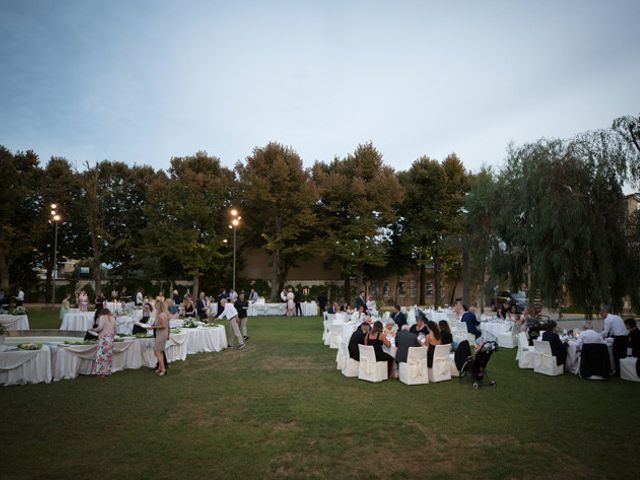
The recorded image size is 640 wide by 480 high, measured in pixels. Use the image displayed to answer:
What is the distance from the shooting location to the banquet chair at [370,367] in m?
9.86

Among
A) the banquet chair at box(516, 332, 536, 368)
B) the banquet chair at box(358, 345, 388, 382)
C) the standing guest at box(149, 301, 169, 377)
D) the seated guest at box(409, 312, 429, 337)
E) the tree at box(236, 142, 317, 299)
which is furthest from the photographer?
the tree at box(236, 142, 317, 299)

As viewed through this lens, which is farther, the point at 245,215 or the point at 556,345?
the point at 245,215

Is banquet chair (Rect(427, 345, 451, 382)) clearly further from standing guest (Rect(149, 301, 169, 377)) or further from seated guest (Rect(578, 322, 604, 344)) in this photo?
standing guest (Rect(149, 301, 169, 377))

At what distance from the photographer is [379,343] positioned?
33.2 ft

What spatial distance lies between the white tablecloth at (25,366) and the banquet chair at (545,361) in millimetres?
11485

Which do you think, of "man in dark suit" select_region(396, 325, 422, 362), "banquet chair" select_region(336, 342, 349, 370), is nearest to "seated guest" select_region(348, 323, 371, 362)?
"banquet chair" select_region(336, 342, 349, 370)

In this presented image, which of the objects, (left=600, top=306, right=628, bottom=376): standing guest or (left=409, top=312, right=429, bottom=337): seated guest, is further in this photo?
(left=409, top=312, right=429, bottom=337): seated guest

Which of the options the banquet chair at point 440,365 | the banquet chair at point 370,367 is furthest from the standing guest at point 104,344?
the banquet chair at point 440,365

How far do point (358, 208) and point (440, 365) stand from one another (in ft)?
83.9

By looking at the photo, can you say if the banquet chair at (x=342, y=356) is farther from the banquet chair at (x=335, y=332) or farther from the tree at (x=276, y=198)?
the tree at (x=276, y=198)

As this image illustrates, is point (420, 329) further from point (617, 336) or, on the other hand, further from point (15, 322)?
point (15, 322)

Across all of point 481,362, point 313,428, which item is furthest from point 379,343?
point 313,428

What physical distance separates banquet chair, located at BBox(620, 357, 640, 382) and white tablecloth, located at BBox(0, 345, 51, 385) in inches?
511

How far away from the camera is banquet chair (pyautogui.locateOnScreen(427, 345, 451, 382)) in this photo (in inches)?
390
